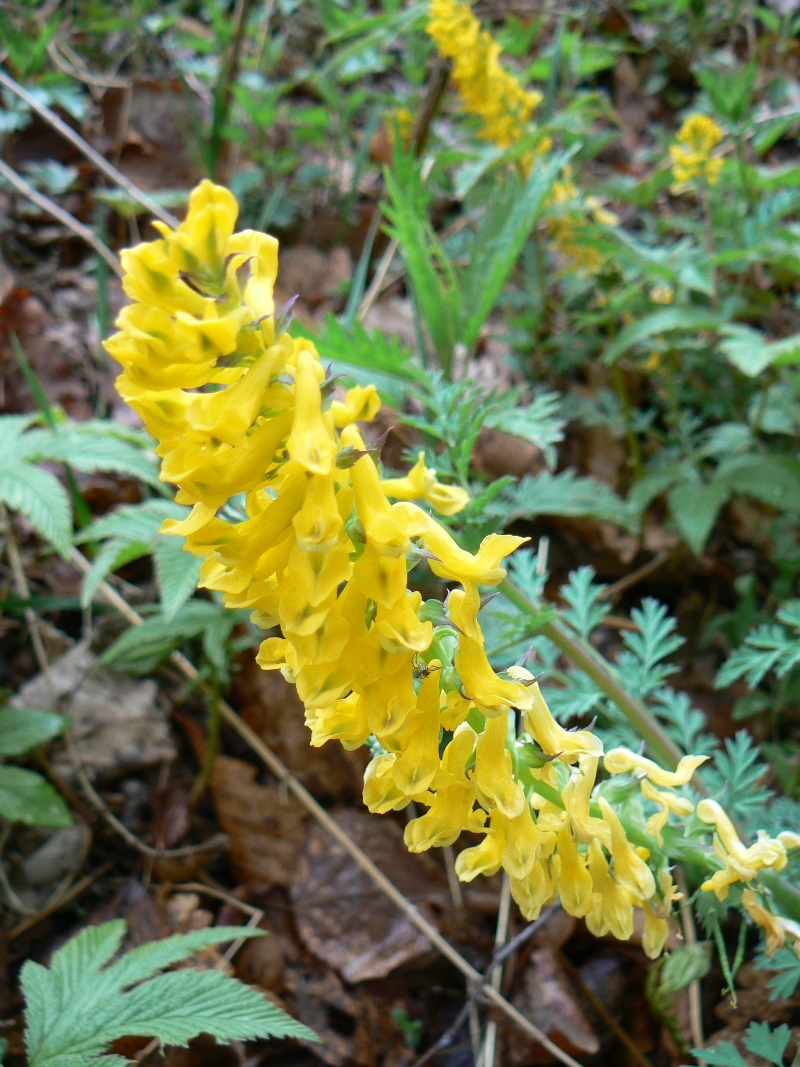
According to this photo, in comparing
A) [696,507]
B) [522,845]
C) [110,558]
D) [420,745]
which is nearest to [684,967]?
[522,845]

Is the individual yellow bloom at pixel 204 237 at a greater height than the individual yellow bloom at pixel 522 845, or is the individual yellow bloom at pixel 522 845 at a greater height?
the individual yellow bloom at pixel 204 237

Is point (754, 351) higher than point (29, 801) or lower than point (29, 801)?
higher

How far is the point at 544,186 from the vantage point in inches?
92.4

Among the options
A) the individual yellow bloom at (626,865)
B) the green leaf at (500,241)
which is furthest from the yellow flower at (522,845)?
the green leaf at (500,241)

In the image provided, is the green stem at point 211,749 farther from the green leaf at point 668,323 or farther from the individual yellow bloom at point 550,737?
the green leaf at point 668,323

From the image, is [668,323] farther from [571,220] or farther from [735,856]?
[735,856]

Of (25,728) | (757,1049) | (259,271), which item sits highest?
(259,271)

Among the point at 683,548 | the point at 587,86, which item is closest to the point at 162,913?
the point at 683,548

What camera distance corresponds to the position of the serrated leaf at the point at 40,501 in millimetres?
2124

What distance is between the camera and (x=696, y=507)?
2898 millimetres

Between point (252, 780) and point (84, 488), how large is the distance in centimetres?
155

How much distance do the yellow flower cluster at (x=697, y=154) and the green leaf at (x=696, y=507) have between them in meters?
1.43

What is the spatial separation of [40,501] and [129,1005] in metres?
1.33

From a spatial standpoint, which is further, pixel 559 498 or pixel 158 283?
pixel 559 498
